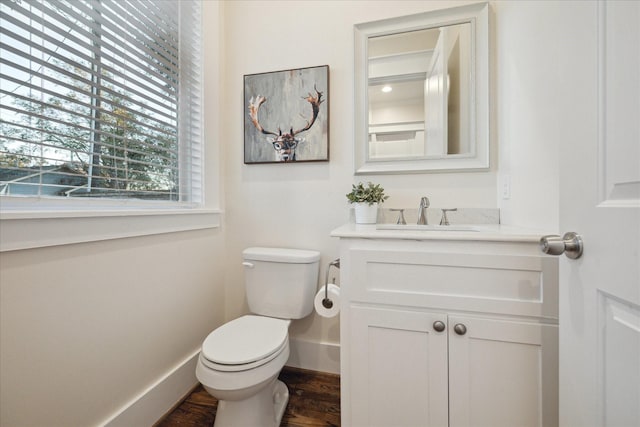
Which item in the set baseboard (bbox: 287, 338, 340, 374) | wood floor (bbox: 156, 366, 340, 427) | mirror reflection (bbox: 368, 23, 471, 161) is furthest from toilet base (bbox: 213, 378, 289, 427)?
mirror reflection (bbox: 368, 23, 471, 161)

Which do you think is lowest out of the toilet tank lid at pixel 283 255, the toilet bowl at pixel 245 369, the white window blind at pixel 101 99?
the toilet bowl at pixel 245 369

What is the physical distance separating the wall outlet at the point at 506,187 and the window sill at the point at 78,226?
1.52m

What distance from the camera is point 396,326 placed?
94cm

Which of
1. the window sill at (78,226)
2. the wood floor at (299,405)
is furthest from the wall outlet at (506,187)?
the window sill at (78,226)

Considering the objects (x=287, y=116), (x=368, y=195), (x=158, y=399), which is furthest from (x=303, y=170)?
(x=158, y=399)

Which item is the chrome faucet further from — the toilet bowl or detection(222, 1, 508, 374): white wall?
the toilet bowl

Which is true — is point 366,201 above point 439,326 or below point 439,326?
above

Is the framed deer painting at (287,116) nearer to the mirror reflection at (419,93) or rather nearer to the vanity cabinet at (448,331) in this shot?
the mirror reflection at (419,93)

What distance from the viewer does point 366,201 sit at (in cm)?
134

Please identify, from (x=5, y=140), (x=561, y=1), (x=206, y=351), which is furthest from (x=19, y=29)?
(x=561, y=1)

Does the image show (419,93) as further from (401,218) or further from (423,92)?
(401,218)

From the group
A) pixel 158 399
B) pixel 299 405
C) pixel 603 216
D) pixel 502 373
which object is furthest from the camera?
pixel 299 405

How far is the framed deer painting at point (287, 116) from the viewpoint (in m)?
1.50

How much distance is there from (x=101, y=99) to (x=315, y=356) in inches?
61.9
